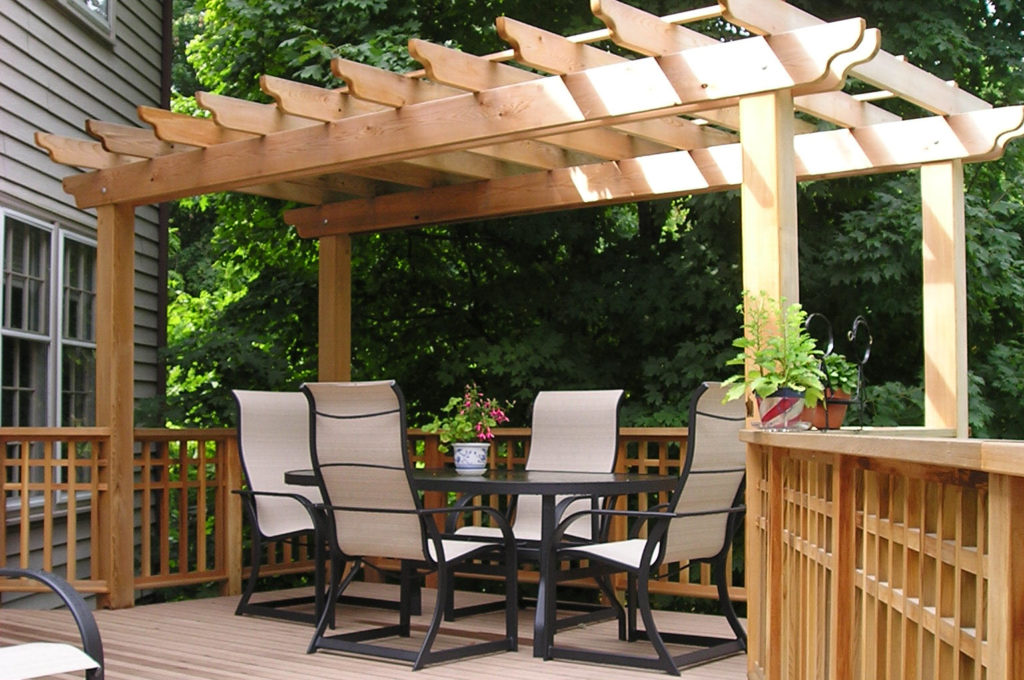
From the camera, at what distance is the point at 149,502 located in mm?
6828

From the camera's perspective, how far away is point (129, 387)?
6.55 metres

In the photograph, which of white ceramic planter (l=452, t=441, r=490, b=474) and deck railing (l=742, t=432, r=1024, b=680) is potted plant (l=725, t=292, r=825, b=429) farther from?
white ceramic planter (l=452, t=441, r=490, b=474)

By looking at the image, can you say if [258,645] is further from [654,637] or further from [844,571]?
[844,571]

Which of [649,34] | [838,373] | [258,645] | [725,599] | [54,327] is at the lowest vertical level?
[258,645]

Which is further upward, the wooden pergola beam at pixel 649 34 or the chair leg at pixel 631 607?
the wooden pergola beam at pixel 649 34

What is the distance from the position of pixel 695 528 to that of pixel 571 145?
207 cm

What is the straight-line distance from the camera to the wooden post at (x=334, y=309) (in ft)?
25.2

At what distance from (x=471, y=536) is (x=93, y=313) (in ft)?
13.3

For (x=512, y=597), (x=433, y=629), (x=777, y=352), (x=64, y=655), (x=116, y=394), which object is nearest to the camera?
(x=64, y=655)

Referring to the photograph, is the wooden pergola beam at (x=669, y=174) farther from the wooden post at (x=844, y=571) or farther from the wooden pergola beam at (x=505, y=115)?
the wooden post at (x=844, y=571)

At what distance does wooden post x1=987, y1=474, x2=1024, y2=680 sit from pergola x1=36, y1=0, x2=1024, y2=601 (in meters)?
2.84

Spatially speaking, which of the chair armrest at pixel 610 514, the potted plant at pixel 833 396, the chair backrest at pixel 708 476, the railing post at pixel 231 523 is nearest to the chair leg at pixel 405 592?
the chair armrest at pixel 610 514

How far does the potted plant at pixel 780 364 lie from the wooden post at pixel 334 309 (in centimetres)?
381

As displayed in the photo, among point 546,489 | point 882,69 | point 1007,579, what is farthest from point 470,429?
point 1007,579
